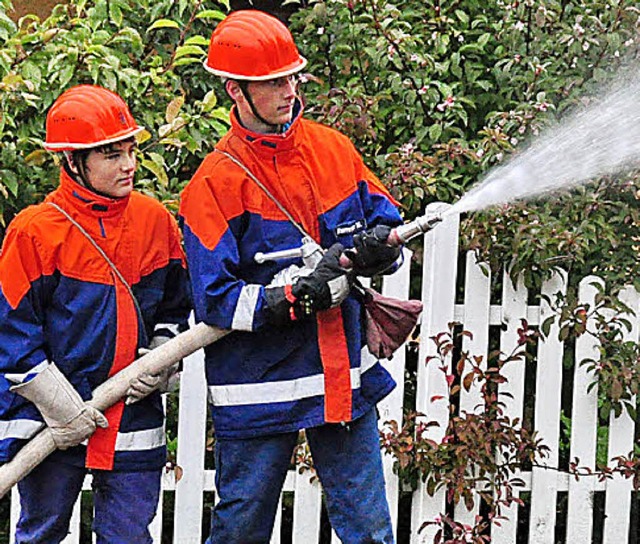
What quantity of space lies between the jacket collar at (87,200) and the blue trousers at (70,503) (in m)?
0.78

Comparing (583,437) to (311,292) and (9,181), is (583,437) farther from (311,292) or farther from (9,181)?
(9,181)

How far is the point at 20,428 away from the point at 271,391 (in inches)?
30.1

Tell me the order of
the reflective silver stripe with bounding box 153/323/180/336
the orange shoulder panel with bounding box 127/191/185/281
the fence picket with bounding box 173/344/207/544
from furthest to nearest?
1. the fence picket with bounding box 173/344/207/544
2. the reflective silver stripe with bounding box 153/323/180/336
3. the orange shoulder panel with bounding box 127/191/185/281

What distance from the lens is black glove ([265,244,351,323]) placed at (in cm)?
392

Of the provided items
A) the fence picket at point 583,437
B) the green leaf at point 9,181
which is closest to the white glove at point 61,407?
the green leaf at point 9,181

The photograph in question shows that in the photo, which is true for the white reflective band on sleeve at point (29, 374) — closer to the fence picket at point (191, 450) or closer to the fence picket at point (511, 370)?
the fence picket at point (191, 450)

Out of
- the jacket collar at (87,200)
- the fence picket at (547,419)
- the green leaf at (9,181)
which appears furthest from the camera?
the fence picket at (547,419)

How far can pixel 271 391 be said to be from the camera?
13.4 feet

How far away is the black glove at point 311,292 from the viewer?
12.8ft

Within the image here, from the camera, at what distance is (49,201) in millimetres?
4098

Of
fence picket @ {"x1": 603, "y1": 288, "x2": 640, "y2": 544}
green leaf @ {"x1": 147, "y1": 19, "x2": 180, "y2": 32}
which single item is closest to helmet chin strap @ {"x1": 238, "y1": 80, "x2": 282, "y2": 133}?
green leaf @ {"x1": 147, "y1": 19, "x2": 180, "y2": 32}

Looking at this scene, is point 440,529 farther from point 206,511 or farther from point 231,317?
point 231,317

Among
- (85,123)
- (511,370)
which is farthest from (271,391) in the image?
(511,370)

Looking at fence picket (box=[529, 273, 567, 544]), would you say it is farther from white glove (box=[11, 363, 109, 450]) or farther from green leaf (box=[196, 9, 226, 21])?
white glove (box=[11, 363, 109, 450])
